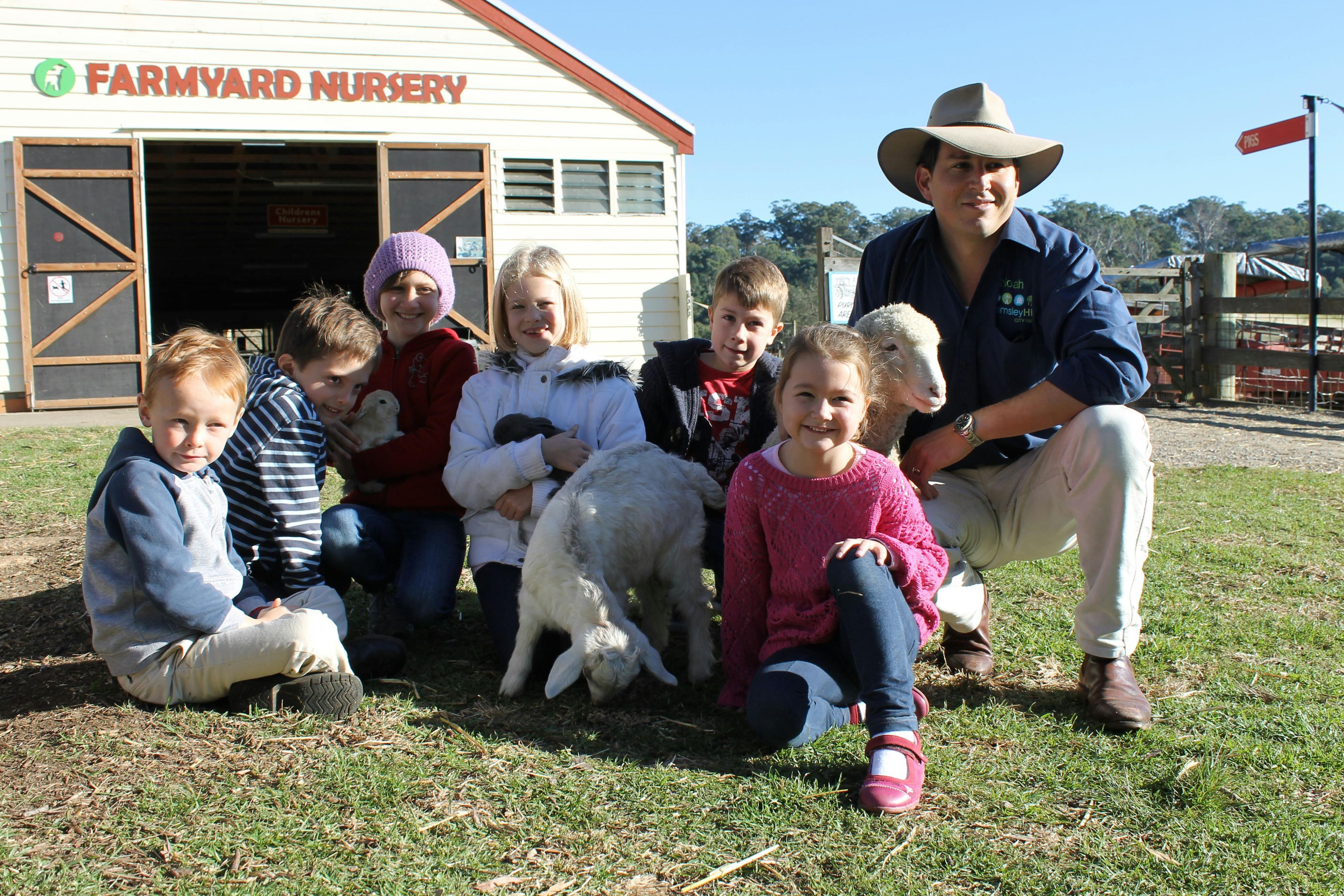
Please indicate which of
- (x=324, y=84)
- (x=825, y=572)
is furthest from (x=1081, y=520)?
(x=324, y=84)

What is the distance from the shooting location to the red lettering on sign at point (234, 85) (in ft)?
40.7

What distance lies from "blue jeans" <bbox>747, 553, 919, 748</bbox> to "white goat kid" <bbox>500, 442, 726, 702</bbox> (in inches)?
18.0

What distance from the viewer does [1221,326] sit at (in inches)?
514

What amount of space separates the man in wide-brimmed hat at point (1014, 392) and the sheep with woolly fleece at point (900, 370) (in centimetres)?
13

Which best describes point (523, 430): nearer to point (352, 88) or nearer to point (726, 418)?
point (726, 418)

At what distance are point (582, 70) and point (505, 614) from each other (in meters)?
11.5

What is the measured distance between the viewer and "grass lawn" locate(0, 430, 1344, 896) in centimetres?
208

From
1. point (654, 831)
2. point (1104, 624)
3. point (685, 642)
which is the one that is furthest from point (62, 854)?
point (1104, 624)

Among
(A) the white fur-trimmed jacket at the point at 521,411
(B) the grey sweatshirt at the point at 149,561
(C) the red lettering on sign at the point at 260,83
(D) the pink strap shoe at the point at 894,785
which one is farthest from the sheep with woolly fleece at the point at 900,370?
(C) the red lettering on sign at the point at 260,83

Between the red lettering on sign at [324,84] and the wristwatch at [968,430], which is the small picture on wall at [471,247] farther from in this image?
the wristwatch at [968,430]

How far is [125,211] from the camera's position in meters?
12.2

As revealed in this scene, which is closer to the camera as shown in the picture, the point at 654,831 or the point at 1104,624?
the point at 654,831

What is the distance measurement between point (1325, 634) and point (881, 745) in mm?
2283

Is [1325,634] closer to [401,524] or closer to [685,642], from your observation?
[685,642]
